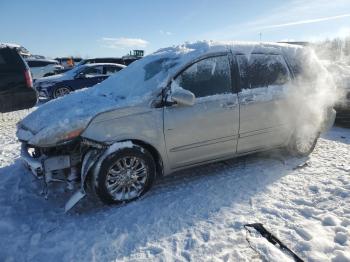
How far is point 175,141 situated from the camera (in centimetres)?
430

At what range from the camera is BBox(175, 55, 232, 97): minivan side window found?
4402mm

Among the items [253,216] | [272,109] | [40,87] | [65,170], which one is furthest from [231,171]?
[40,87]

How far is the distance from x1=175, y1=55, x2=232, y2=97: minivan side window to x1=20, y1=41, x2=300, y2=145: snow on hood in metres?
0.12

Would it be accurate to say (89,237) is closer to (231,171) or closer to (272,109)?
(231,171)

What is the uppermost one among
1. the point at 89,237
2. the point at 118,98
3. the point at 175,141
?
the point at 118,98

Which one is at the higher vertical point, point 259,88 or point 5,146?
point 259,88

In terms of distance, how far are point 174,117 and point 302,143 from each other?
7.91 ft

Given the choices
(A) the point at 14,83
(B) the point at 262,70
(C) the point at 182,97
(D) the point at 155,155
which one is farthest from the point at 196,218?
(A) the point at 14,83

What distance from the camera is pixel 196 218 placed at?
374 cm

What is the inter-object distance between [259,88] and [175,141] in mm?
1508

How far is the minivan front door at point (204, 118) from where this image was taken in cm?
429

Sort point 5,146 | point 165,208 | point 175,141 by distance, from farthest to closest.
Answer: point 5,146, point 175,141, point 165,208

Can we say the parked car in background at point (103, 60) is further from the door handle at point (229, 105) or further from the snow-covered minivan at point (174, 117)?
the door handle at point (229, 105)

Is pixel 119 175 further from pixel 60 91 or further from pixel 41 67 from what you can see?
pixel 41 67
